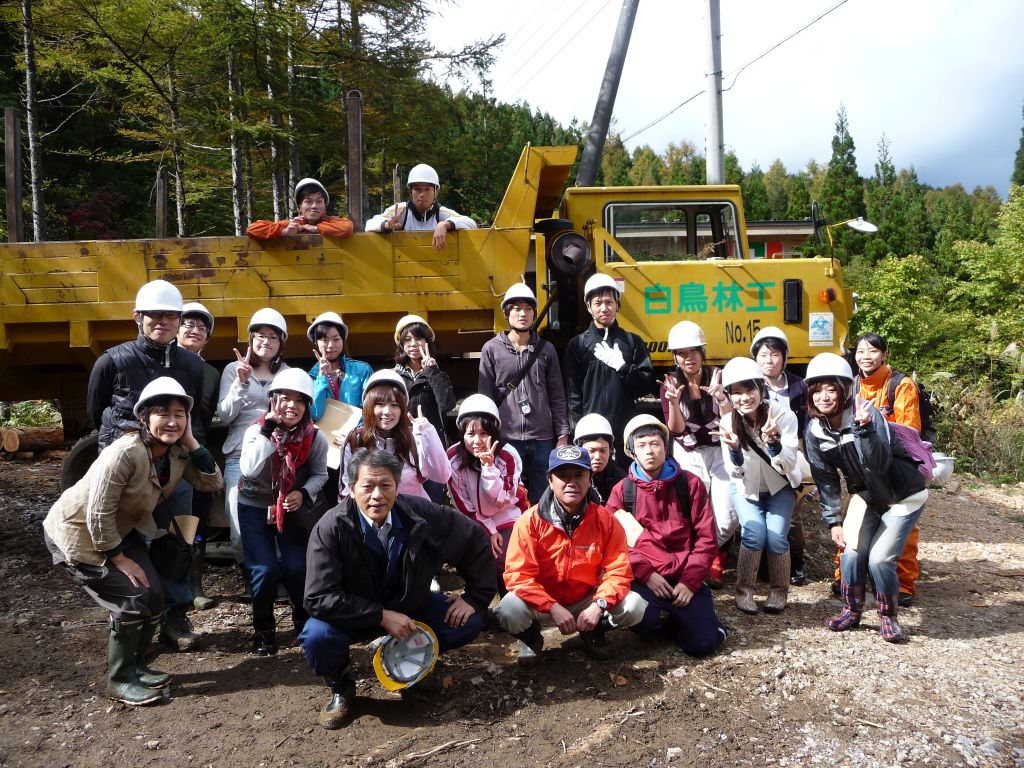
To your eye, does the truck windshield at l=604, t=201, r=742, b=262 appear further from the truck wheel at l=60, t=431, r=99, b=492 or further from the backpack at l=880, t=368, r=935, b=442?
the truck wheel at l=60, t=431, r=99, b=492

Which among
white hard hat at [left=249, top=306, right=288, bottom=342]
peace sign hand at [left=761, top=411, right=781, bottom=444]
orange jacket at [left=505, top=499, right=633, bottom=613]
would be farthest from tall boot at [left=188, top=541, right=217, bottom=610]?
peace sign hand at [left=761, top=411, right=781, bottom=444]

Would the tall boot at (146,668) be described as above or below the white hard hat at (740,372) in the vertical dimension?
below

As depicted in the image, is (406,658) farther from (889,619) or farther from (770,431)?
(889,619)

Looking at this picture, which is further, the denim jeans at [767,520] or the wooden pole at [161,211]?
the wooden pole at [161,211]

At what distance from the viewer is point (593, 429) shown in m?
3.83

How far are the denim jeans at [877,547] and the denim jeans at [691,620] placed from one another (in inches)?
30.7

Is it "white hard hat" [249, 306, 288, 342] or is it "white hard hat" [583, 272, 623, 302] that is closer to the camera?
"white hard hat" [249, 306, 288, 342]

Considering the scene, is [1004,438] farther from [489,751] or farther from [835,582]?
[489,751]

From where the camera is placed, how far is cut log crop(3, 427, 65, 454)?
838 centimetres

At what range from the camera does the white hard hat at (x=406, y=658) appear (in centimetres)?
304

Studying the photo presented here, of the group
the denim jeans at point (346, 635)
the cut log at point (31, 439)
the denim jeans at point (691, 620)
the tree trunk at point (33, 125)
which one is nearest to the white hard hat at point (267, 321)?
the denim jeans at point (346, 635)

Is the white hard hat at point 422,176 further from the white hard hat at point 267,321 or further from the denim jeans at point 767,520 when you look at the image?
the denim jeans at point 767,520

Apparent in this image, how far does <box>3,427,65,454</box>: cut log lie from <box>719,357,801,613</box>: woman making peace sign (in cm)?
762

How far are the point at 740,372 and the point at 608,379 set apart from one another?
0.84m
